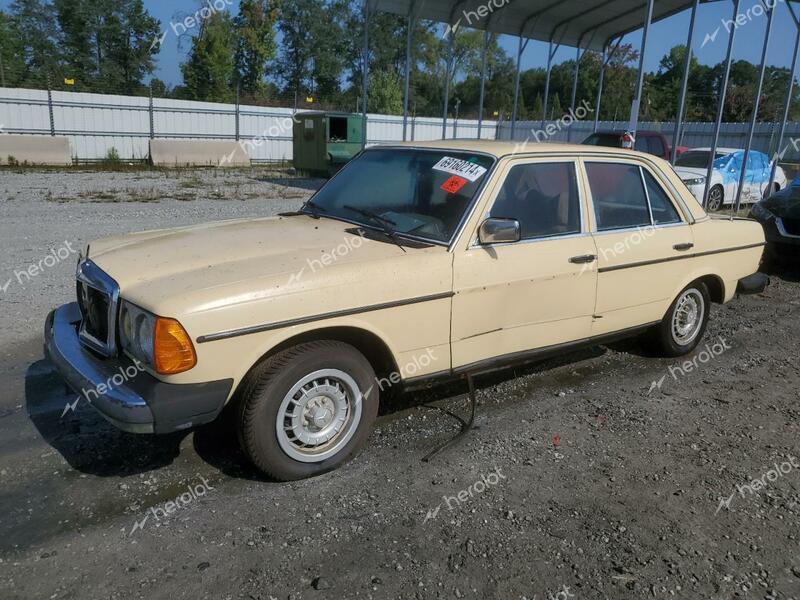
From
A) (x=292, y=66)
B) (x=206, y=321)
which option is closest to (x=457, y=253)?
(x=206, y=321)

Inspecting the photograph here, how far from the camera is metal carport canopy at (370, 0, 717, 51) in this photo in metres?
16.1

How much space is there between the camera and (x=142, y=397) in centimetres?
294

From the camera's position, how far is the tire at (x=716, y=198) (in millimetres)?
14738

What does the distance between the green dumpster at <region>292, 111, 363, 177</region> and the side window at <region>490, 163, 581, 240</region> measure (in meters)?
17.1

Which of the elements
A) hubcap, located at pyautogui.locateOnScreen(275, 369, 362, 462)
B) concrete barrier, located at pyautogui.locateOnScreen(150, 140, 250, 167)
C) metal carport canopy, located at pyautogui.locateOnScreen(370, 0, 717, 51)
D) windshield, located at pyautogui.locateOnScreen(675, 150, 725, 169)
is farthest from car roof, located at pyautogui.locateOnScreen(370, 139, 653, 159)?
concrete barrier, located at pyautogui.locateOnScreen(150, 140, 250, 167)

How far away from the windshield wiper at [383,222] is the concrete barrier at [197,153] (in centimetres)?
2142

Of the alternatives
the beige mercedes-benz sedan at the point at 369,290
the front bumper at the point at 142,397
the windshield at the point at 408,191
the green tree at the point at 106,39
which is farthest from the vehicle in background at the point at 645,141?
the green tree at the point at 106,39

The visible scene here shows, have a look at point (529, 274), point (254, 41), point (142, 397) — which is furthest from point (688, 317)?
point (254, 41)

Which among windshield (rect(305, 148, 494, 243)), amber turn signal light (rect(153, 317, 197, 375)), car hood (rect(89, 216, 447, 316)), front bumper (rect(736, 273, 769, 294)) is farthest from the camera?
front bumper (rect(736, 273, 769, 294))

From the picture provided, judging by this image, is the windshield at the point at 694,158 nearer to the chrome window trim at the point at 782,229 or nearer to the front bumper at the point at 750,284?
the chrome window trim at the point at 782,229

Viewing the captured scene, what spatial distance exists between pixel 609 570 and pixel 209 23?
152 ft

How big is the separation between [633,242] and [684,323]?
4.31 feet

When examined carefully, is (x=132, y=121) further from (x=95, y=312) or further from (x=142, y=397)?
(x=142, y=397)

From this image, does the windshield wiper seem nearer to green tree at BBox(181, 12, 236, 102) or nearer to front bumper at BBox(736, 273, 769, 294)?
front bumper at BBox(736, 273, 769, 294)
